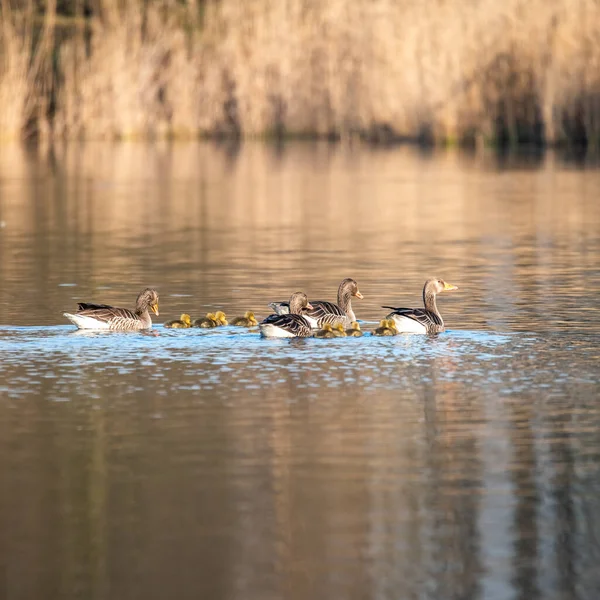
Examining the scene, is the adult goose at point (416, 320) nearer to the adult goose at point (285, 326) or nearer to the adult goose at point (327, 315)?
the adult goose at point (327, 315)

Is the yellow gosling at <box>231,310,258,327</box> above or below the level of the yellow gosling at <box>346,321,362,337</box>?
above

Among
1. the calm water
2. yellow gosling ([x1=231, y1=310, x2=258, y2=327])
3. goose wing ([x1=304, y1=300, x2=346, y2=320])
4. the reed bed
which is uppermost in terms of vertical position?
the reed bed

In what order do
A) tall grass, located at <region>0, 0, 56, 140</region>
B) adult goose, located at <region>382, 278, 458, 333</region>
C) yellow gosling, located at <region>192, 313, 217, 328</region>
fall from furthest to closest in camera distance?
tall grass, located at <region>0, 0, 56, 140</region>, yellow gosling, located at <region>192, 313, 217, 328</region>, adult goose, located at <region>382, 278, 458, 333</region>

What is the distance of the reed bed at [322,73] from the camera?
4584 cm

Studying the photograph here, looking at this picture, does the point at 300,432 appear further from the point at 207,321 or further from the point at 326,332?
the point at 207,321

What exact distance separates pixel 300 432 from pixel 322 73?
42.6 m

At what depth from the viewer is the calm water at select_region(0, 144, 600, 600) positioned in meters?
7.14

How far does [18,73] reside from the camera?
4978 cm

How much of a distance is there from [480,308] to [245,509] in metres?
8.33

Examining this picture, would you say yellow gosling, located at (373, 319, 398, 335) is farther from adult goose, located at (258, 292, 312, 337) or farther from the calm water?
adult goose, located at (258, 292, 312, 337)

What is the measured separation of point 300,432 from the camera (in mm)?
9898

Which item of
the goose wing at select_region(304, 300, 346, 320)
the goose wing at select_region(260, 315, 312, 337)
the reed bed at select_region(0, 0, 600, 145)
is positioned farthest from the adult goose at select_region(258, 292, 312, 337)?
the reed bed at select_region(0, 0, 600, 145)

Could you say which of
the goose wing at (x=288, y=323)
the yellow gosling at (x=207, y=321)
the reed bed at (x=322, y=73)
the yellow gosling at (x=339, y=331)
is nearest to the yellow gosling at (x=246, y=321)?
the yellow gosling at (x=207, y=321)

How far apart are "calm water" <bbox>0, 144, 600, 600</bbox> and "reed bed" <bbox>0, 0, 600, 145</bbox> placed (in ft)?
77.7
